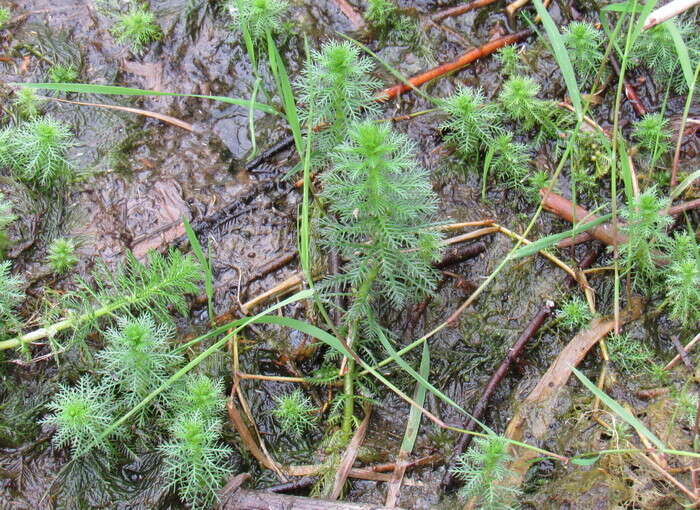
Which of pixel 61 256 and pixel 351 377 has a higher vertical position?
pixel 61 256

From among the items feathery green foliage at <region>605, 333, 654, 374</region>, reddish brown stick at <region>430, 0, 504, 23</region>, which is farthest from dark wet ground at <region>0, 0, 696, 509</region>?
feathery green foliage at <region>605, 333, 654, 374</region>

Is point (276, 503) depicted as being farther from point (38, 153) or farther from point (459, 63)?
point (459, 63)

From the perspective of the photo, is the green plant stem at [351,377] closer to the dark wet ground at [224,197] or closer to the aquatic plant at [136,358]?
the dark wet ground at [224,197]

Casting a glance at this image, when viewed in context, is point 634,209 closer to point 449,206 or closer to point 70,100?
point 449,206

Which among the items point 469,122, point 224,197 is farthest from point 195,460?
point 469,122

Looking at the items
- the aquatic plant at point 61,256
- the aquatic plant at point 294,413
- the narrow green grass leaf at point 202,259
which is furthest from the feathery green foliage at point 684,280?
the aquatic plant at point 61,256

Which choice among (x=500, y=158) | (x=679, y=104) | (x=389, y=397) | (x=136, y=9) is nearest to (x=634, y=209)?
(x=500, y=158)
